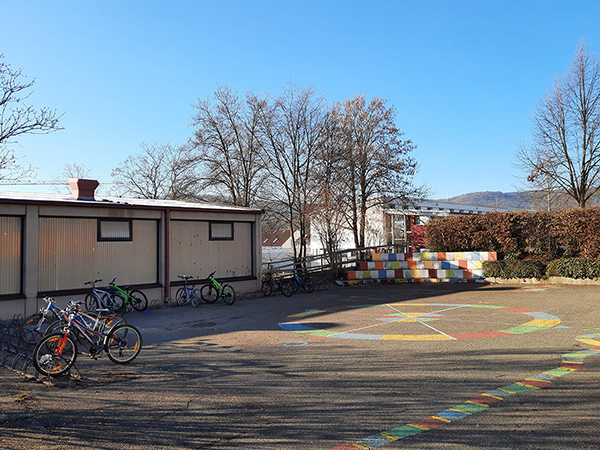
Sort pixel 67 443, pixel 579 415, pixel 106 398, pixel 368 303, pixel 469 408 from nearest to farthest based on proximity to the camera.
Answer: pixel 67 443 → pixel 579 415 → pixel 469 408 → pixel 106 398 → pixel 368 303

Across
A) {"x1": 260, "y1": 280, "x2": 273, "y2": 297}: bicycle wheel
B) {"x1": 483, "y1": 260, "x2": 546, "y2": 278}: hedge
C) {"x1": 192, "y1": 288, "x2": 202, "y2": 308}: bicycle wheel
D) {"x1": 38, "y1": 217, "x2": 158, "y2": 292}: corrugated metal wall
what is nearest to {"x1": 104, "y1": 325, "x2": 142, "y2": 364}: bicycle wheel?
{"x1": 38, "y1": 217, "x2": 158, "y2": 292}: corrugated metal wall

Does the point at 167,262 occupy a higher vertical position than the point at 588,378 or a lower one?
higher

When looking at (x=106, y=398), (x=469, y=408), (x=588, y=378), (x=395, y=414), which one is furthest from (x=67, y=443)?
(x=588, y=378)

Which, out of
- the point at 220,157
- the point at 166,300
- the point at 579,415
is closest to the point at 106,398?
the point at 579,415

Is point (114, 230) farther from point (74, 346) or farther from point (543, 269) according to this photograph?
point (543, 269)

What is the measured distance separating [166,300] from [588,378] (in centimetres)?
1232

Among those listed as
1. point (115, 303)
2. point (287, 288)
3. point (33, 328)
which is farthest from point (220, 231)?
point (33, 328)

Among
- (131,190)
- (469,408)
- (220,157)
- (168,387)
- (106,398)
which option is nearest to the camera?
(469,408)

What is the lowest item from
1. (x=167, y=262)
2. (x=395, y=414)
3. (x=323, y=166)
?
(x=395, y=414)

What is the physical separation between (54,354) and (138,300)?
716 cm

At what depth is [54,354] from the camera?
6.84m

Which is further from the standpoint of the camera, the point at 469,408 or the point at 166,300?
the point at 166,300

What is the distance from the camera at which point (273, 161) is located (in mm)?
28156

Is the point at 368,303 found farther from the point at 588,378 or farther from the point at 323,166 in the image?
the point at 323,166
